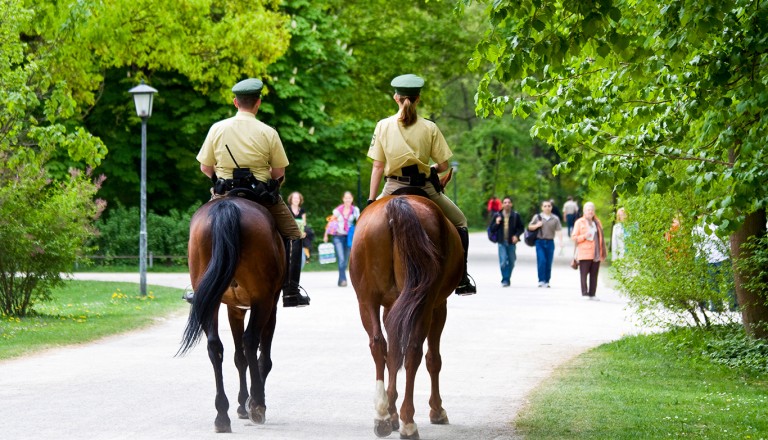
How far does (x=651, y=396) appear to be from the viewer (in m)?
11.1

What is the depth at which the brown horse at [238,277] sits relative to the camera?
937 centimetres

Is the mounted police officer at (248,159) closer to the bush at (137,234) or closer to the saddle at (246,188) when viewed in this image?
the saddle at (246,188)

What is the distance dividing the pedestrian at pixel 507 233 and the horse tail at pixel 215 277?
1964 centimetres

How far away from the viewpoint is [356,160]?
132ft

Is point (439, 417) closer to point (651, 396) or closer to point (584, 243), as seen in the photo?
point (651, 396)

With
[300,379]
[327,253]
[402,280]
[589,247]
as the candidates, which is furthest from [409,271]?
[327,253]

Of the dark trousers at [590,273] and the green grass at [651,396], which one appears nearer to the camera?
the green grass at [651,396]

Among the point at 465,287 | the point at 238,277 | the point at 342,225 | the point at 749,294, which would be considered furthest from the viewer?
the point at 342,225

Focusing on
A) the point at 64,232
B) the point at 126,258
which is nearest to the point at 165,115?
the point at 126,258

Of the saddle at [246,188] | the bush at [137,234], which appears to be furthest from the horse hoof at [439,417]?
the bush at [137,234]

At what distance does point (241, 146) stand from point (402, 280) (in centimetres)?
191

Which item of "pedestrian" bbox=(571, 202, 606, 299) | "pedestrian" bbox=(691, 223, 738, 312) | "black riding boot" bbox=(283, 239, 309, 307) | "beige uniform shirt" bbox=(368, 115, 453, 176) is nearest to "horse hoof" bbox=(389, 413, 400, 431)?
"black riding boot" bbox=(283, 239, 309, 307)

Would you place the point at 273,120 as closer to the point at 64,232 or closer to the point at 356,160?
the point at 356,160

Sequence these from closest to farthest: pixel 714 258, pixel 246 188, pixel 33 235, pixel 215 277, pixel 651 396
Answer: pixel 215 277, pixel 246 188, pixel 651 396, pixel 714 258, pixel 33 235
